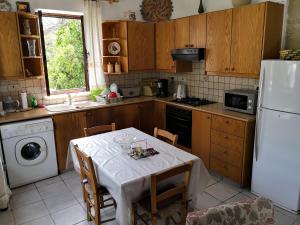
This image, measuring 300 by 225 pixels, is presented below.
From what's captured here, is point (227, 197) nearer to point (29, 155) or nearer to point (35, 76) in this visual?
point (29, 155)

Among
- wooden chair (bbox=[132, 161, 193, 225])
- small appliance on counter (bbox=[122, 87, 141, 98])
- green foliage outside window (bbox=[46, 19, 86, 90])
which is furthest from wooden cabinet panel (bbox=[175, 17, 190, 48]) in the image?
wooden chair (bbox=[132, 161, 193, 225])

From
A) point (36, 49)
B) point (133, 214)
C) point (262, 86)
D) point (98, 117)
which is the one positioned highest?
point (36, 49)

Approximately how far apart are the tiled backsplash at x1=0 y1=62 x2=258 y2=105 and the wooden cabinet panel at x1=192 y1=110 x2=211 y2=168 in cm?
58

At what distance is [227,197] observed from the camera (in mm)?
2797

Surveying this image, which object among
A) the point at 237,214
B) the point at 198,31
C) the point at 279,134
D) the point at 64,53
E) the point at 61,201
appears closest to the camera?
the point at 237,214

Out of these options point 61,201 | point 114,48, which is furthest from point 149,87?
point 61,201

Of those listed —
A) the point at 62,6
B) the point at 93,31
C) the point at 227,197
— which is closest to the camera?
the point at 227,197

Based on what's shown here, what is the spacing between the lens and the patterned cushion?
3.98 feet

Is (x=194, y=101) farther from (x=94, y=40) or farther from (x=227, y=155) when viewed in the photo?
(x=94, y=40)

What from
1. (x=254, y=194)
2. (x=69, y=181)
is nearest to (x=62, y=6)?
(x=69, y=181)

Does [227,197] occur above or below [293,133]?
below

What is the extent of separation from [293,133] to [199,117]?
1.20m

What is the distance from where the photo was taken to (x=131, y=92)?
4262 millimetres

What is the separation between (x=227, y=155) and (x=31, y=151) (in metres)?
2.45
